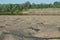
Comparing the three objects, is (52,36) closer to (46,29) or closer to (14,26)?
(46,29)

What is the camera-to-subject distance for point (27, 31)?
57 cm

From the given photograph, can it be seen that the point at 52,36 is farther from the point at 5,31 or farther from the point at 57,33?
the point at 5,31

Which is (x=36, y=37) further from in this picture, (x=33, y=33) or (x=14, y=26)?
(x=14, y=26)

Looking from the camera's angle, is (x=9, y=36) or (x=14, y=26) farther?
(x=14, y=26)

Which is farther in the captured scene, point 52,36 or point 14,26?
point 14,26

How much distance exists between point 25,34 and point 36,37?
31mm

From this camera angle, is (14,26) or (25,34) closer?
(25,34)

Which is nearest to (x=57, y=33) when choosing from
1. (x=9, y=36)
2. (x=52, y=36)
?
(x=52, y=36)

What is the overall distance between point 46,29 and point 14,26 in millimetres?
110

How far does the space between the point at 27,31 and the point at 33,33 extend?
0.02 metres

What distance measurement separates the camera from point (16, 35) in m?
0.54

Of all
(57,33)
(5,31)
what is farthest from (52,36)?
(5,31)

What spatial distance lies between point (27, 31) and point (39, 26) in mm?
59

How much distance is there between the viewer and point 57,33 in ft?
1.81
